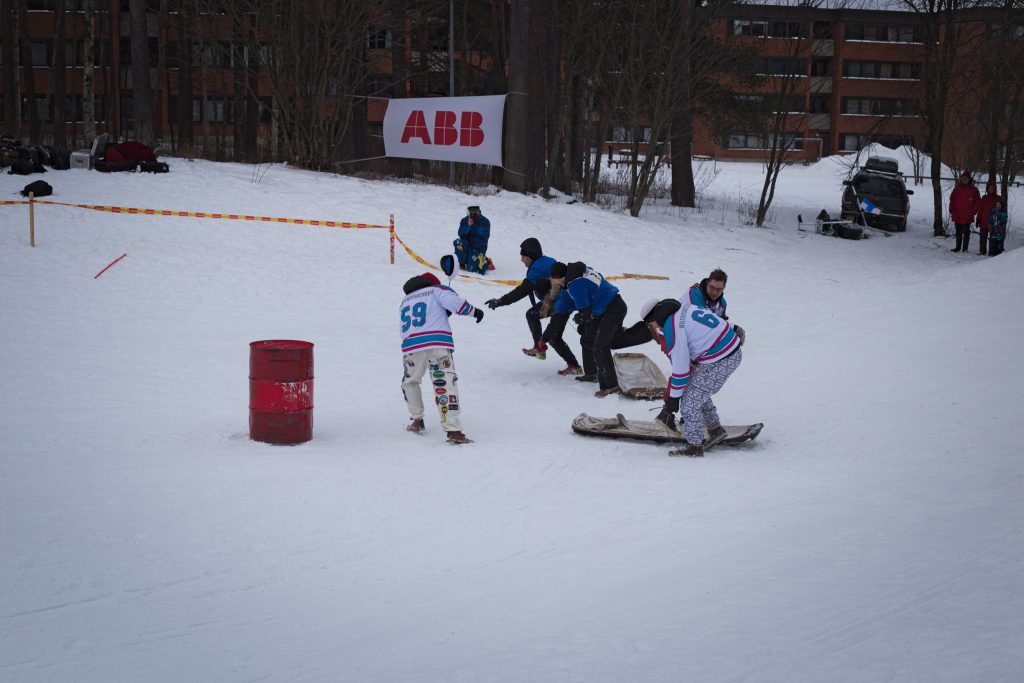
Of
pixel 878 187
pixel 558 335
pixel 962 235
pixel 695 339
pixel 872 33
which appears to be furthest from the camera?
pixel 872 33

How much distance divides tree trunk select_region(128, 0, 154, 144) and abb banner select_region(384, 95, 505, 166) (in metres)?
7.37

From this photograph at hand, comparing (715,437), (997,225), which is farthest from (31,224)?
(997,225)

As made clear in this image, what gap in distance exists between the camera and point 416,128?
23094 millimetres

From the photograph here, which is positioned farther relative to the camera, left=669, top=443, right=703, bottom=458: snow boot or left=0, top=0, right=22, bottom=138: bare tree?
left=0, top=0, right=22, bottom=138: bare tree

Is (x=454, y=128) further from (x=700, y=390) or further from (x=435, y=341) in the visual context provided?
(x=700, y=390)

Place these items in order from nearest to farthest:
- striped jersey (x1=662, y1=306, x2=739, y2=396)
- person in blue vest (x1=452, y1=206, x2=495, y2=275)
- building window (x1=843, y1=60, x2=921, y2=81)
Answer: striped jersey (x1=662, y1=306, x2=739, y2=396) < person in blue vest (x1=452, y1=206, x2=495, y2=275) < building window (x1=843, y1=60, x2=921, y2=81)

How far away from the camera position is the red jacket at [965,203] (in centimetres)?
2162

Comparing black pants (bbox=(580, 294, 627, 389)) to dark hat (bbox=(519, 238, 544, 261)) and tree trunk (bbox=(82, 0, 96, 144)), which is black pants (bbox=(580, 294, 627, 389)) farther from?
tree trunk (bbox=(82, 0, 96, 144))

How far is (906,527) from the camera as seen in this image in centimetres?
622

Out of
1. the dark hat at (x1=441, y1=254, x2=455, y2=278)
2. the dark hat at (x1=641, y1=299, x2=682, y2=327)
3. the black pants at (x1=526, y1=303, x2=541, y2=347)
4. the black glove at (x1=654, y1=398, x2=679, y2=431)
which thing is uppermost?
the dark hat at (x1=441, y1=254, x2=455, y2=278)

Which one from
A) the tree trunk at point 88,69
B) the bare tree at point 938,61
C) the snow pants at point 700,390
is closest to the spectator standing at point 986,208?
the bare tree at point 938,61

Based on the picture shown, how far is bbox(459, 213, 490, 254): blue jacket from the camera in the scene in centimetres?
1675

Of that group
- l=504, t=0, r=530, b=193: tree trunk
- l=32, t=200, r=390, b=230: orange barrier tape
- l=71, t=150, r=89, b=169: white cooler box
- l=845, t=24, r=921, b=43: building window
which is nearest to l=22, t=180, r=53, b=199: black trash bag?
l=32, t=200, r=390, b=230: orange barrier tape

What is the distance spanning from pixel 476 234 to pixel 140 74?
1352 centimetres
